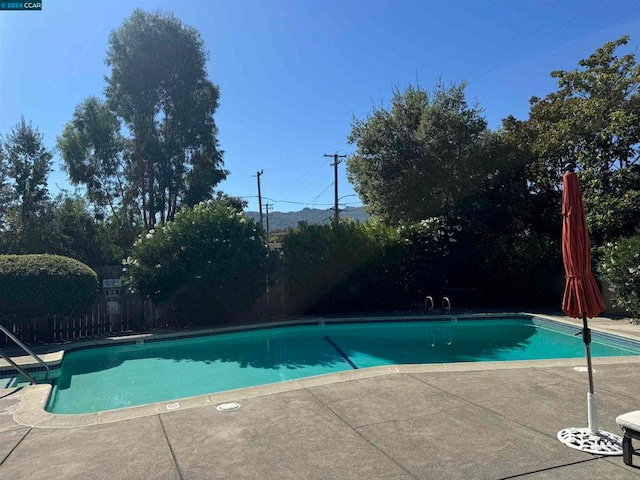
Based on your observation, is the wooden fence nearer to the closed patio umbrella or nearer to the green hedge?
the green hedge

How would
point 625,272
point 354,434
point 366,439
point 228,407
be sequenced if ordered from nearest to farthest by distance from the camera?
point 366,439 → point 354,434 → point 228,407 → point 625,272

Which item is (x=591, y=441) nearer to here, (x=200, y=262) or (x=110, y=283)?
(x=200, y=262)

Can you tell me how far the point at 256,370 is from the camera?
29.2ft

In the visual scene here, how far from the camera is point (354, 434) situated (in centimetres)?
432

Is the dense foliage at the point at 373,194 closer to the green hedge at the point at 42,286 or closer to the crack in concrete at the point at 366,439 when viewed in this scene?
the green hedge at the point at 42,286

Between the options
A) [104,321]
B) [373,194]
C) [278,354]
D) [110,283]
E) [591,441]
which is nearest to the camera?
[591,441]

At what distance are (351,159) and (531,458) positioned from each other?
14.4m

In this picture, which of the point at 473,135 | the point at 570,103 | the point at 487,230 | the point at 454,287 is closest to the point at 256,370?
the point at 454,287

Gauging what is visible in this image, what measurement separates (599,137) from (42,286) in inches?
635

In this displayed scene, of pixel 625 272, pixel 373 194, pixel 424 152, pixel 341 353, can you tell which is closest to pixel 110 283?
pixel 341 353

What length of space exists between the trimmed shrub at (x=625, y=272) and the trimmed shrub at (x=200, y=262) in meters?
8.98

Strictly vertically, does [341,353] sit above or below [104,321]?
below

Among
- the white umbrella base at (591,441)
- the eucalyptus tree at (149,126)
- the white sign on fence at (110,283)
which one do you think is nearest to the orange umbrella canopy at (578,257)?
the white umbrella base at (591,441)

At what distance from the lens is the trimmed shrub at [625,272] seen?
33.7ft
